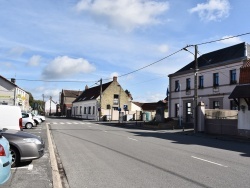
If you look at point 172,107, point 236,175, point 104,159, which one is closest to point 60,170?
point 104,159

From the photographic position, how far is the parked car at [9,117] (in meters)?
15.3

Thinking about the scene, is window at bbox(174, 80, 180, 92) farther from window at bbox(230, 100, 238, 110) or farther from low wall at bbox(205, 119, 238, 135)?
low wall at bbox(205, 119, 238, 135)

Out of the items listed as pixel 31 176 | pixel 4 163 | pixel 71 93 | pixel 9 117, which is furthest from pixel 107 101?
pixel 4 163

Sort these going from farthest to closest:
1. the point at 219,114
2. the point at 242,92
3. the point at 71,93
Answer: the point at 71,93 → the point at 219,114 → the point at 242,92

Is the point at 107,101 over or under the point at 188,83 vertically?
under

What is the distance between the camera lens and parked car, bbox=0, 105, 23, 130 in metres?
15.3

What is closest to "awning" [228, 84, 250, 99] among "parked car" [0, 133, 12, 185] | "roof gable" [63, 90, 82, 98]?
"parked car" [0, 133, 12, 185]

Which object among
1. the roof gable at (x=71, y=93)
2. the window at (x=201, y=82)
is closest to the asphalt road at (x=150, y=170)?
the window at (x=201, y=82)

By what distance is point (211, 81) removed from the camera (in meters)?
38.1

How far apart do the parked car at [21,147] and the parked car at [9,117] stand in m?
5.91

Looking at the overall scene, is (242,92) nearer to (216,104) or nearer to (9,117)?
(216,104)

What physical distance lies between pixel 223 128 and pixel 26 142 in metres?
20.5

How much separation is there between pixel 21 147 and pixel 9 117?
6.64m

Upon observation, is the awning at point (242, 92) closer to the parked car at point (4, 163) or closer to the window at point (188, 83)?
the window at point (188, 83)
